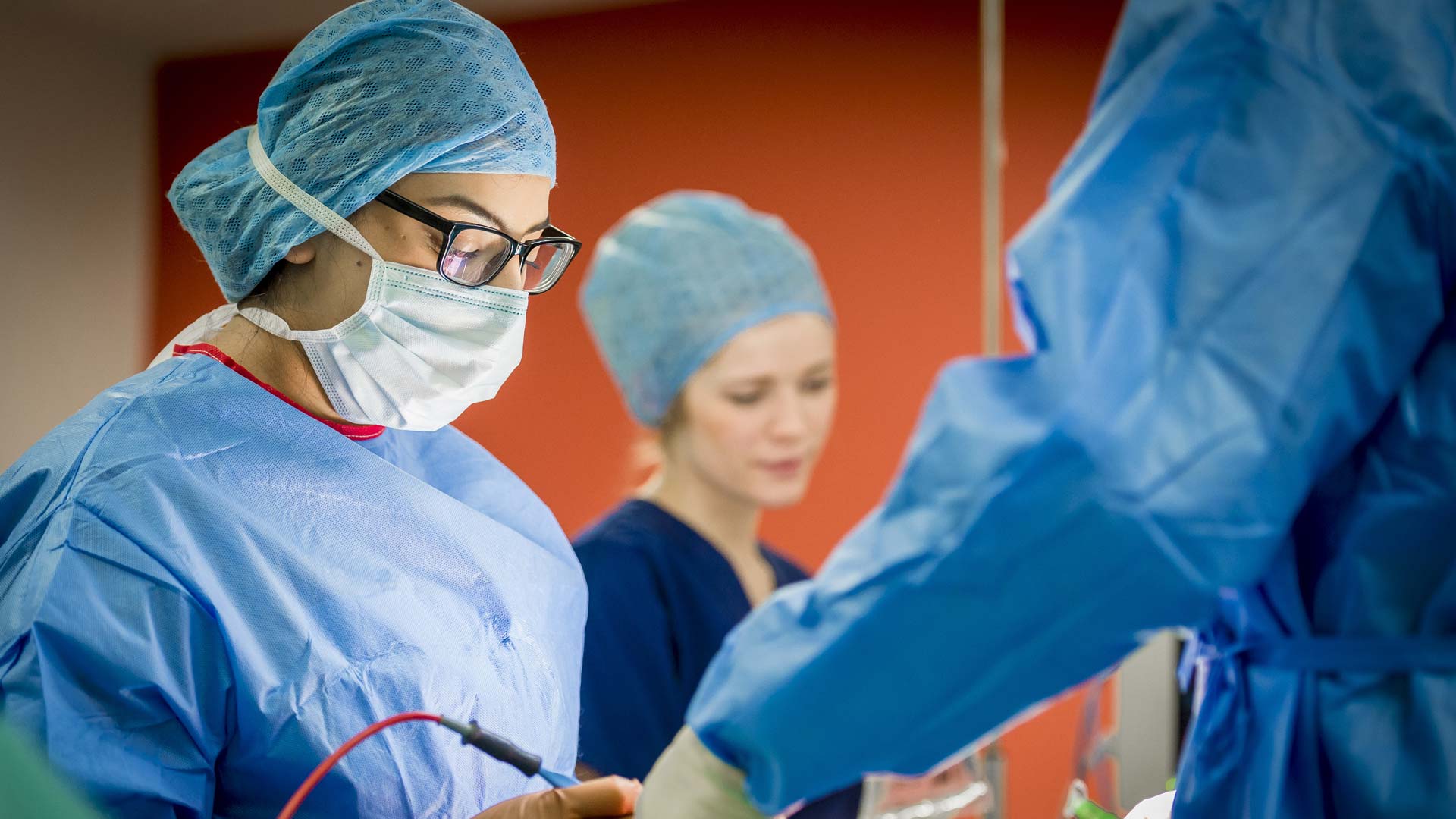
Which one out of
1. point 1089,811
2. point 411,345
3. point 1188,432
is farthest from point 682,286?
point 1188,432

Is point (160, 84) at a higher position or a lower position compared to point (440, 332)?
higher

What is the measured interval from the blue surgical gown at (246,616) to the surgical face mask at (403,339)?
56 mm

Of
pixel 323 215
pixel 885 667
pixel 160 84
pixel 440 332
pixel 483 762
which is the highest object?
pixel 160 84

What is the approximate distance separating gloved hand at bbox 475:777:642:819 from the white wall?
0.91 m

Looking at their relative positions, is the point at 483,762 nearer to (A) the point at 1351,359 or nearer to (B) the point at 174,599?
(B) the point at 174,599

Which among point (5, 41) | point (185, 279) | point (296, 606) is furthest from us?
point (185, 279)

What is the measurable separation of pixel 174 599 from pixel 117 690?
82mm

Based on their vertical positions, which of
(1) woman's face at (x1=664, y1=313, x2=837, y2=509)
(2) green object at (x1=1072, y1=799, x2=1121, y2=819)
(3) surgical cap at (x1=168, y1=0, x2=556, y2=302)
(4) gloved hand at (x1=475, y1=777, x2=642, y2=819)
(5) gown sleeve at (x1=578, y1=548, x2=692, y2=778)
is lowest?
(5) gown sleeve at (x1=578, y1=548, x2=692, y2=778)

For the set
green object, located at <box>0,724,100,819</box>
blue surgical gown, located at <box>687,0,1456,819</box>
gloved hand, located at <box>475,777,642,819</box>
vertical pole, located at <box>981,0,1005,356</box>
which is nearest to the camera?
green object, located at <box>0,724,100,819</box>

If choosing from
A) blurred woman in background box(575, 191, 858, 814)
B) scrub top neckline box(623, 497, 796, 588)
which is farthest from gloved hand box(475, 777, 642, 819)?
scrub top neckline box(623, 497, 796, 588)

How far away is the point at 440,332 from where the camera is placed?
1.16 metres

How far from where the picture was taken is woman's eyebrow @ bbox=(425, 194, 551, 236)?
3.75 feet

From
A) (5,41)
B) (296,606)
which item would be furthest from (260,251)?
(5,41)

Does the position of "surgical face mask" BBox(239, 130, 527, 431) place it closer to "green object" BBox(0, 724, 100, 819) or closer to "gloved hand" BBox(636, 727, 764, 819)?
"gloved hand" BBox(636, 727, 764, 819)
